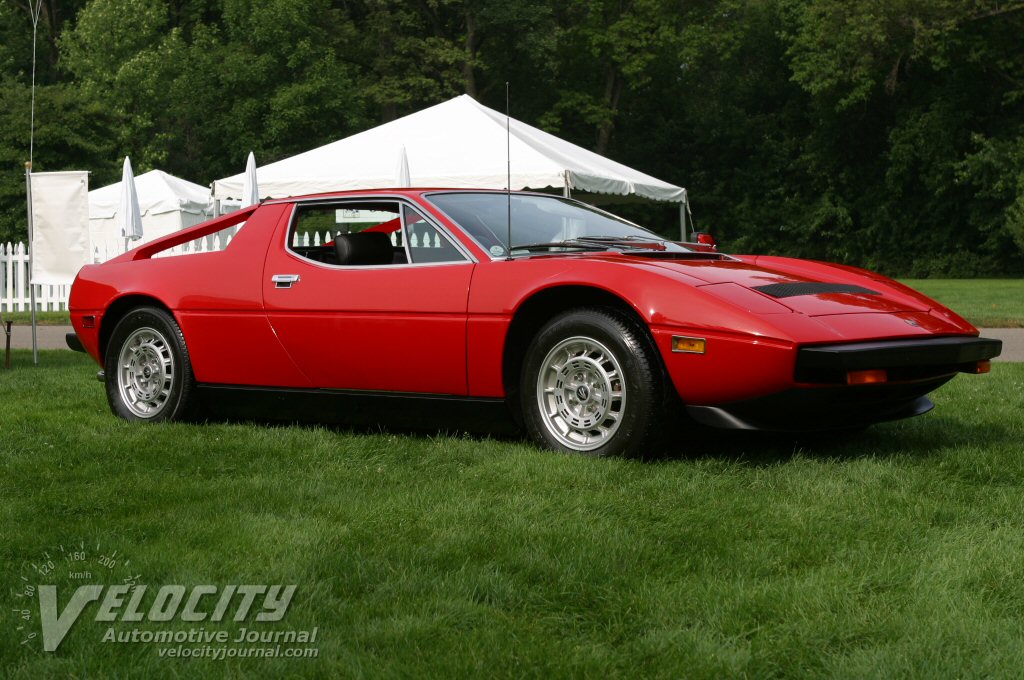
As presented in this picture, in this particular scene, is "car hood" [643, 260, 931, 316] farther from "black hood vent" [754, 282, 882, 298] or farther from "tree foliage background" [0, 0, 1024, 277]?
"tree foliage background" [0, 0, 1024, 277]

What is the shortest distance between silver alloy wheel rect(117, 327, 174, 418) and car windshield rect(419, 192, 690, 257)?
5.86 ft

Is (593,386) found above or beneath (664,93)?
beneath

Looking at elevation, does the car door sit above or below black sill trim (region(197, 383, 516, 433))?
above

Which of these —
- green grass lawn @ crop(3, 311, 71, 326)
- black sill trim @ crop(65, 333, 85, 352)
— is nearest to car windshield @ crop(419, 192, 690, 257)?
black sill trim @ crop(65, 333, 85, 352)

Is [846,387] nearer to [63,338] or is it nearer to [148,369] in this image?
[148,369]

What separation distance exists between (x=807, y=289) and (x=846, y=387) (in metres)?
0.61

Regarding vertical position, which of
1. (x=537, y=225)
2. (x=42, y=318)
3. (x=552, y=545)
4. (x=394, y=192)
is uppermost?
(x=394, y=192)

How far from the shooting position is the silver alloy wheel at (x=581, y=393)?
5.36 metres

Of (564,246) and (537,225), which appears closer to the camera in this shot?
(564,246)

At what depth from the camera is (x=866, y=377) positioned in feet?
16.5

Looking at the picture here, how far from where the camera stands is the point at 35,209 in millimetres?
10281

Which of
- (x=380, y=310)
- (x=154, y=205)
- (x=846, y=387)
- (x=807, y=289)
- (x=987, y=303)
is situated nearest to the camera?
(x=846, y=387)

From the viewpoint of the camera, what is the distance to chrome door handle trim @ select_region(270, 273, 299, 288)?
6.31m

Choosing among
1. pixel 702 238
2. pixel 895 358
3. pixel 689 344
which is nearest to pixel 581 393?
pixel 689 344
